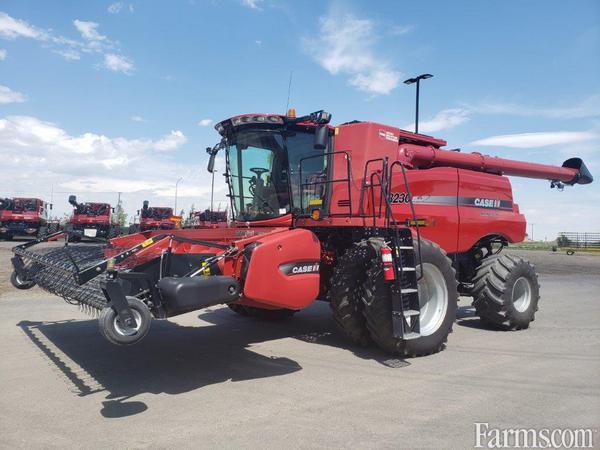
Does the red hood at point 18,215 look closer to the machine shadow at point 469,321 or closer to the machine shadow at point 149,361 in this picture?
the machine shadow at point 149,361

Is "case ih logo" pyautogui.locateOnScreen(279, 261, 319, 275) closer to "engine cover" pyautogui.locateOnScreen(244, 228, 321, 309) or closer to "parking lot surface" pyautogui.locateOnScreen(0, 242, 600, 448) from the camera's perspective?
"engine cover" pyautogui.locateOnScreen(244, 228, 321, 309)

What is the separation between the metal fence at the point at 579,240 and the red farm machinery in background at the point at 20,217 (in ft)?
133

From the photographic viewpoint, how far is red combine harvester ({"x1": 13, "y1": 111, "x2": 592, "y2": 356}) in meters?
4.15

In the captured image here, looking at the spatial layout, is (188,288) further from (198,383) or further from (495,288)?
(495,288)

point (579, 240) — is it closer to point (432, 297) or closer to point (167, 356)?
point (432, 297)

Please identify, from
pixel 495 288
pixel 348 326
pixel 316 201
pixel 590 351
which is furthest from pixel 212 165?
pixel 590 351

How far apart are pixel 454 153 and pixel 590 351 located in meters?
3.26

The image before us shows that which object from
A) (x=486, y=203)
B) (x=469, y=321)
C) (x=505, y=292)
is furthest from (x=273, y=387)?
(x=486, y=203)

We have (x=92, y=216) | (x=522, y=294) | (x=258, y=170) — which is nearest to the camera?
(x=258, y=170)

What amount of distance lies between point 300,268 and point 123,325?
1.97 metres

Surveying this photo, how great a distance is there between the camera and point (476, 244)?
7.63 metres

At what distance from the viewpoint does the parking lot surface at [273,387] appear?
3.17 meters

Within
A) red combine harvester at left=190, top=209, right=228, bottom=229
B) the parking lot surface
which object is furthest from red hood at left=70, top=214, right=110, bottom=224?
the parking lot surface

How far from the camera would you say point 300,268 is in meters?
4.86
